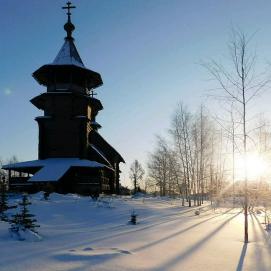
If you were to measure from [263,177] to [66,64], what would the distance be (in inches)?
776

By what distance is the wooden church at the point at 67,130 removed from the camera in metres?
33.7

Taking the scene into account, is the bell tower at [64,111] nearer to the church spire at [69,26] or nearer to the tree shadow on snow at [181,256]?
the church spire at [69,26]

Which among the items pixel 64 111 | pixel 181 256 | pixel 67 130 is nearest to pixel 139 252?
pixel 181 256

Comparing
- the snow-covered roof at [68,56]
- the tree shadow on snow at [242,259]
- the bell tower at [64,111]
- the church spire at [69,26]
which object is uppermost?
the church spire at [69,26]

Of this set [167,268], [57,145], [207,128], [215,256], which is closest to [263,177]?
[207,128]

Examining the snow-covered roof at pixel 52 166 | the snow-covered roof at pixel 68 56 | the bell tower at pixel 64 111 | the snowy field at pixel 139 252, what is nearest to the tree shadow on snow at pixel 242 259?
the snowy field at pixel 139 252

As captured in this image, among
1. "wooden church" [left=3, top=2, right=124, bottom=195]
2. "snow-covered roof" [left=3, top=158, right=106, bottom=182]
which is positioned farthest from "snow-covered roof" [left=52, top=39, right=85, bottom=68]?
"snow-covered roof" [left=3, top=158, right=106, bottom=182]

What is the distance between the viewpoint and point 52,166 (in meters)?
32.8

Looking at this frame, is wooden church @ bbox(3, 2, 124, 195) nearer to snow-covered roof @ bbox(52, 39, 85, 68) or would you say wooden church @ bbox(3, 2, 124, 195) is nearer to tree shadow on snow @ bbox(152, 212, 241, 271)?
snow-covered roof @ bbox(52, 39, 85, 68)

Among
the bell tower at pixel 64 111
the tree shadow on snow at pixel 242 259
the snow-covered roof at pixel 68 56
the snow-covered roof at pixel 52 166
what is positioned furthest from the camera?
the snow-covered roof at pixel 68 56

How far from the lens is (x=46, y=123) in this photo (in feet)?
Result: 117

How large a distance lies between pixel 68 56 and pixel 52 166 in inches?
420

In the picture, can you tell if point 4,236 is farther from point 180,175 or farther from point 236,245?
point 180,175

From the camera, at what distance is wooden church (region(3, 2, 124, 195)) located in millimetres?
33656
